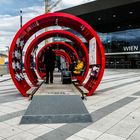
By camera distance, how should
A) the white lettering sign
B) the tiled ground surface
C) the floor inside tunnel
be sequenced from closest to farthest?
the tiled ground surface < the floor inside tunnel < the white lettering sign

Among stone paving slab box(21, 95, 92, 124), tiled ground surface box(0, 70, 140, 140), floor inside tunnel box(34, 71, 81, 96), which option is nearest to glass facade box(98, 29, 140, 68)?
floor inside tunnel box(34, 71, 81, 96)

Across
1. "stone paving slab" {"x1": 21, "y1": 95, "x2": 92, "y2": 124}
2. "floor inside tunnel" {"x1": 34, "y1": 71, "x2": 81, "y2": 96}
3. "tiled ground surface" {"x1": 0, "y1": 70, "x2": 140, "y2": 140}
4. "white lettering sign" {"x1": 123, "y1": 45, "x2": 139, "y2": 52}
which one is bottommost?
"tiled ground surface" {"x1": 0, "y1": 70, "x2": 140, "y2": 140}

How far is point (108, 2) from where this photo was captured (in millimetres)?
24094

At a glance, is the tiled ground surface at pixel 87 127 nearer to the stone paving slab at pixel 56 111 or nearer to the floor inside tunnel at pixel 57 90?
the stone paving slab at pixel 56 111

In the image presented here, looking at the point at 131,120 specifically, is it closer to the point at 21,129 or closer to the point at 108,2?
the point at 21,129

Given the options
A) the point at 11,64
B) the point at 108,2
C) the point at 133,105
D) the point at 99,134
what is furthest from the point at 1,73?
the point at 99,134

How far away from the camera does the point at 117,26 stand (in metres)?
35.4

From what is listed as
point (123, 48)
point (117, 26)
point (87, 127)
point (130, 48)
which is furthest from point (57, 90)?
point (117, 26)

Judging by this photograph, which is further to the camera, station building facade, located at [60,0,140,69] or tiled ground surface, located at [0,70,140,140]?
station building facade, located at [60,0,140,69]

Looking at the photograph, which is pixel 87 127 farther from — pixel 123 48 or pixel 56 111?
pixel 123 48

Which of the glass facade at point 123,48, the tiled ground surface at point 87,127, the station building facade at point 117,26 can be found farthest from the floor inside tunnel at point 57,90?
the glass facade at point 123,48

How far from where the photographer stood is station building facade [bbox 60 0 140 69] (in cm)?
2488

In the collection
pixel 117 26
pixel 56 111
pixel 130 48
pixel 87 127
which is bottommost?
pixel 87 127

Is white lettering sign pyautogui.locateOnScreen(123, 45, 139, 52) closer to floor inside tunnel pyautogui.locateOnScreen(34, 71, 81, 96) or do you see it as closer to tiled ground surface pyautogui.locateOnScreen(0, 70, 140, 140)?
floor inside tunnel pyautogui.locateOnScreen(34, 71, 81, 96)
